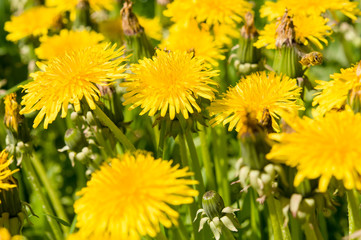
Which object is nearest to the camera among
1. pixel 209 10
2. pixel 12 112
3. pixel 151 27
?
pixel 12 112

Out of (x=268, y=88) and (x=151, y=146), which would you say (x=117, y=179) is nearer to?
(x=268, y=88)

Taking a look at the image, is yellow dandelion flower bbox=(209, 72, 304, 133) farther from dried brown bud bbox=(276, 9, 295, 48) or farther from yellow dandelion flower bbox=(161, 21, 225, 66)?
yellow dandelion flower bbox=(161, 21, 225, 66)

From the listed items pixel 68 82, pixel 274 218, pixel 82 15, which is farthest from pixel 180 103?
pixel 82 15

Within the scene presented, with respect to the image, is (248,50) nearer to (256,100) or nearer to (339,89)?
(256,100)

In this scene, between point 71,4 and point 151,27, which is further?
point 71,4

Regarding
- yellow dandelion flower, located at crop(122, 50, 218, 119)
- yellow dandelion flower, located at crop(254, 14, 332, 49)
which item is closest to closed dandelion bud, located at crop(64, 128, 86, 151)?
yellow dandelion flower, located at crop(122, 50, 218, 119)

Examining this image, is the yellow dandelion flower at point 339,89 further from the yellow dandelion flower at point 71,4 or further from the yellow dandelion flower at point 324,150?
the yellow dandelion flower at point 71,4
